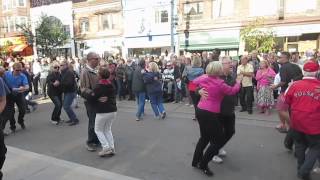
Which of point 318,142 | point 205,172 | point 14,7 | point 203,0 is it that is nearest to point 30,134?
point 205,172

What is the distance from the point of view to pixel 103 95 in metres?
6.12

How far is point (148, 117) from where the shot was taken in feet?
32.5

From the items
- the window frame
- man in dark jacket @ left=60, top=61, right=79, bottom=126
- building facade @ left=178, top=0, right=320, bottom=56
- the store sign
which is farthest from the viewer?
the store sign

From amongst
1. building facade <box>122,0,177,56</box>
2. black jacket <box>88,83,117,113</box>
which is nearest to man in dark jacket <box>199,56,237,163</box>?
black jacket <box>88,83,117,113</box>

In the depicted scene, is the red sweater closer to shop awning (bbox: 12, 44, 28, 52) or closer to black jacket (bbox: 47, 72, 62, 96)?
black jacket (bbox: 47, 72, 62, 96)

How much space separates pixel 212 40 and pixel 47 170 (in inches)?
848

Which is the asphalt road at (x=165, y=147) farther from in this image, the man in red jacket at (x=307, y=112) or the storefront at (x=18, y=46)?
the storefront at (x=18, y=46)

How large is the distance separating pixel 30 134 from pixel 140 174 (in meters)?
3.97

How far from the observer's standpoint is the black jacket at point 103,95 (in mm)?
6094

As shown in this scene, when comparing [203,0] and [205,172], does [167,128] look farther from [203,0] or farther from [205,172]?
[203,0]

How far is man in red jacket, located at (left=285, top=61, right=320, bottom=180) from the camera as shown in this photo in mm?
4652

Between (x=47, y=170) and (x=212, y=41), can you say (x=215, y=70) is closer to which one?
(x=47, y=170)

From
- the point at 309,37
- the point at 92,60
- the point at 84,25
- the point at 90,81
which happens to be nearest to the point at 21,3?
the point at 84,25

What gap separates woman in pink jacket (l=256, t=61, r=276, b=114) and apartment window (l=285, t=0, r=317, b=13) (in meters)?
13.9
